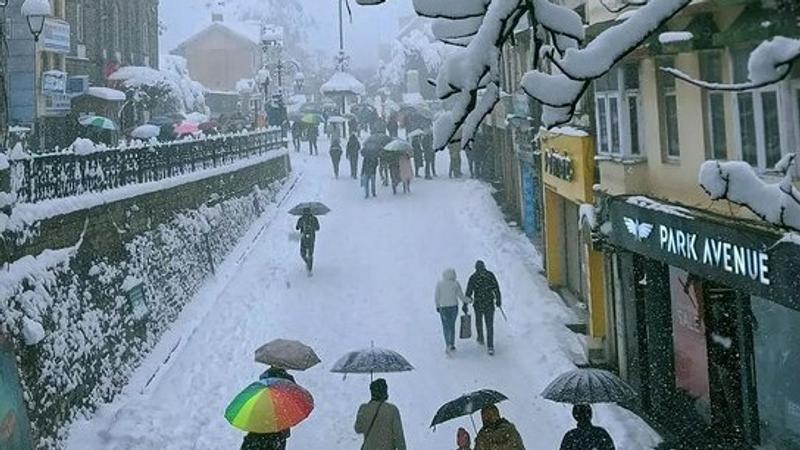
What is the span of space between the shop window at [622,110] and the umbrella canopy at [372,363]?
5.22 meters

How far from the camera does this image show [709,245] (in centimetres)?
945

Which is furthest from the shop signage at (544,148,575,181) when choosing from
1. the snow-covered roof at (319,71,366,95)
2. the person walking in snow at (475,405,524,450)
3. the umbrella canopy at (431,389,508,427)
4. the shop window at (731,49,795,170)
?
the snow-covered roof at (319,71,366,95)

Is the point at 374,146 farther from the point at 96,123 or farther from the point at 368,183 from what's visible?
the point at 96,123

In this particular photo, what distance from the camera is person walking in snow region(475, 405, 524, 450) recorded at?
757 centimetres

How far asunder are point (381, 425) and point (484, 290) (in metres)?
6.35

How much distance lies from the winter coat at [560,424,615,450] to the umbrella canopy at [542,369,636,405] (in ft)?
2.36

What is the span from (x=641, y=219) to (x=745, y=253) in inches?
124

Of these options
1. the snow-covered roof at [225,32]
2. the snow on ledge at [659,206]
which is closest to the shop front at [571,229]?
the snow on ledge at [659,206]

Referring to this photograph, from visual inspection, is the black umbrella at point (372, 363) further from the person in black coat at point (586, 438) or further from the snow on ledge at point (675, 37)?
the snow on ledge at point (675, 37)

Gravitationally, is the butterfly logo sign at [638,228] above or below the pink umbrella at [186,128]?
below

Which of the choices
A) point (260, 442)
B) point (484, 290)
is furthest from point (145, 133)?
point (260, 442)

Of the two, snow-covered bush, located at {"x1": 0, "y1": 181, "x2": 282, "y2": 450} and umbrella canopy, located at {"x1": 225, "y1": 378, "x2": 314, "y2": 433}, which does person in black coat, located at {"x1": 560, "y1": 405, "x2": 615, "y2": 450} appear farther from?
snow-covered bush, located at {"x1": 0, "y1": 181, "x2": 282, "y2": 450}

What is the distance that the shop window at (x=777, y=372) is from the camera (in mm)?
8773

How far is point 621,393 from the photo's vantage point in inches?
345
